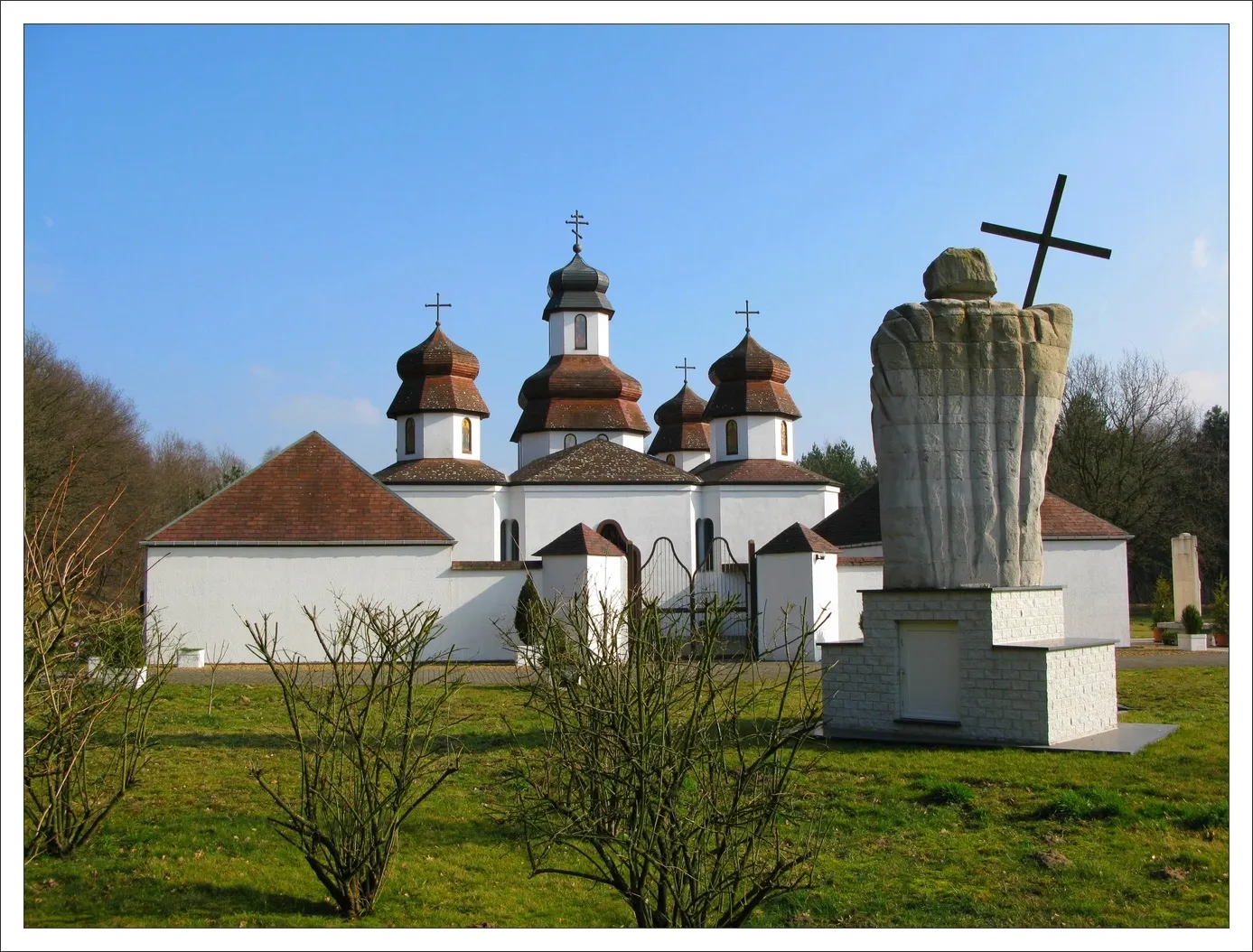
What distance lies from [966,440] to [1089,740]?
11.3 ft

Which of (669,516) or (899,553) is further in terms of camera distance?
(669,516)

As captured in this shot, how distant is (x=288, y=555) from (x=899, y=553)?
52.4ft

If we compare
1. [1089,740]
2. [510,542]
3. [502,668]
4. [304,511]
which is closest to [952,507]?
[1089,740]

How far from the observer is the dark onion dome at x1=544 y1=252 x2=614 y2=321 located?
38.6 meters

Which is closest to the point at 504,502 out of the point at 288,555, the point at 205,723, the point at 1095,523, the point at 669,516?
the point at 669,516

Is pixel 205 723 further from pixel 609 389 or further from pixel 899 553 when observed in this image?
pixel 609 389

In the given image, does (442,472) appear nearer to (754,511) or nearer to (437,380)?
(437,380)

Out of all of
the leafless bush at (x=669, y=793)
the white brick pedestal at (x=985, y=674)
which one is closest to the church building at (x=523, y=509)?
the white brick pedestal at (x=985, y=674)

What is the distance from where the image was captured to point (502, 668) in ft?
74.6

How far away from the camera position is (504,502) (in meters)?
34.0

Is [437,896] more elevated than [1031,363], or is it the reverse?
[1031,363]

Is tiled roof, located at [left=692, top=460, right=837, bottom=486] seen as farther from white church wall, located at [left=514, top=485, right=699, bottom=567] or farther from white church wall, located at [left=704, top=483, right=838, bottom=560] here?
white church wall, located at [left=514, top=485, right=699, bottom=567]

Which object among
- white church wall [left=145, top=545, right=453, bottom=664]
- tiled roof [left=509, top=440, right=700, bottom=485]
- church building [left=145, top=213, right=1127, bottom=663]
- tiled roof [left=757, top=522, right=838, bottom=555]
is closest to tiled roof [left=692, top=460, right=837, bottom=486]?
church building [left=145, top=213, right=1127, bottom=663]

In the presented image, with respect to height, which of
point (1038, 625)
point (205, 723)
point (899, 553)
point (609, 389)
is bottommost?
point (205, 723)
